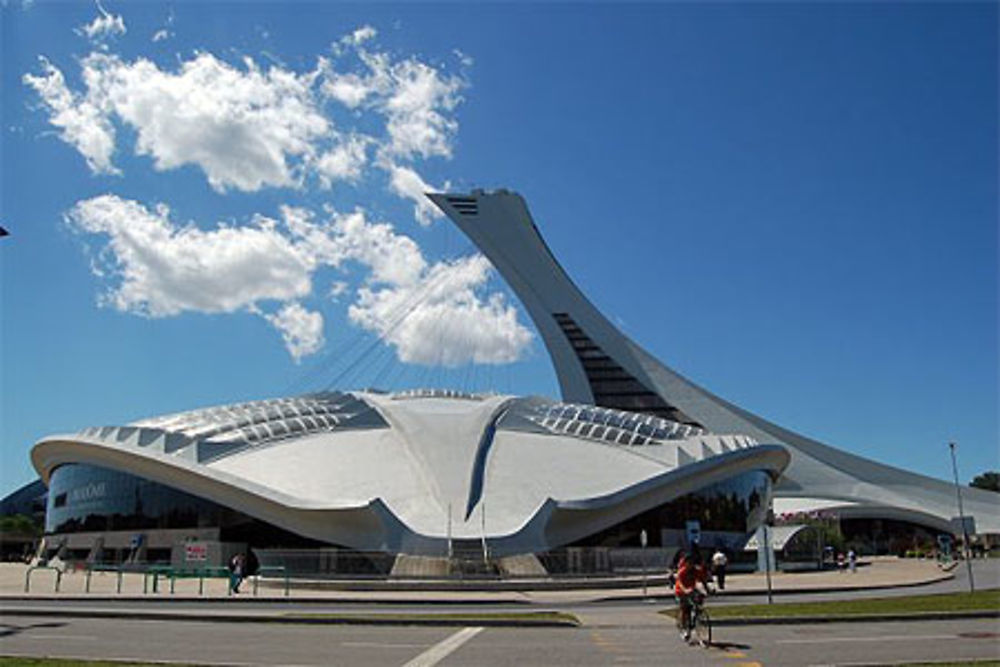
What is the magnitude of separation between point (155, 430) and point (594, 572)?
21720 mm

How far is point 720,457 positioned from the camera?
39.7 m

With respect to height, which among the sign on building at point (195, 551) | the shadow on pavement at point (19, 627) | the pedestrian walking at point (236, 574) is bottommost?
the shadow on pavement at point (19, 627)

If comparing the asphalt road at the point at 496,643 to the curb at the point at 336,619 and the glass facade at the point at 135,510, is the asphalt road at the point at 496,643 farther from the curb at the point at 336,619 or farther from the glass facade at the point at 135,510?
the glass facade at the point at 135,510

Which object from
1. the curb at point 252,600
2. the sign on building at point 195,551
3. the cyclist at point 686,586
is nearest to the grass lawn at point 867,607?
the cyclist at point 686,586

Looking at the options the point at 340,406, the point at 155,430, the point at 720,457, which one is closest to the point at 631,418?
the point at 720,457

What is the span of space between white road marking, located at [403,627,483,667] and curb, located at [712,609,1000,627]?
4.72 metres

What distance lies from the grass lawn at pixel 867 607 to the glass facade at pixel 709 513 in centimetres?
1782

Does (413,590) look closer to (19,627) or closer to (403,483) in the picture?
(403,483)

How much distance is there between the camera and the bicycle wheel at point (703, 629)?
42.1 feet

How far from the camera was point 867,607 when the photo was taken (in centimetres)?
1781

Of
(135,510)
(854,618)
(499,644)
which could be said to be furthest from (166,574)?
(854,618)

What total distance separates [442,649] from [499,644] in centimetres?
109

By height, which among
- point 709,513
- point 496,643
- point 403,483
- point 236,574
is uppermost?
point 403,483

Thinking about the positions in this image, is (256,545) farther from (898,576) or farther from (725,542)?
(898,576)
